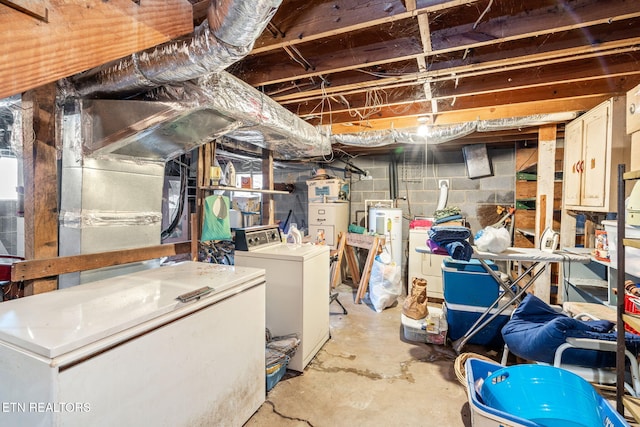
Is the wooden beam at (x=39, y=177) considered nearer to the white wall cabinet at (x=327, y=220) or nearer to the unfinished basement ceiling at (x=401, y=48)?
the unfinished basement ceiling at (x=401, y=48)

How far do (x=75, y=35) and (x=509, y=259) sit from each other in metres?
2.71

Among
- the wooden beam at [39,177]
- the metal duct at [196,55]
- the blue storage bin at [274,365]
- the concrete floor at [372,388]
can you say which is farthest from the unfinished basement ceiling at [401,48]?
the concrete floor at [372,388]

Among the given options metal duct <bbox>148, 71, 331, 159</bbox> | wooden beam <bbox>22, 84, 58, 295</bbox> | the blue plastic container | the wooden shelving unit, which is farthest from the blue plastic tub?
wooden beam <bbox>22, 84, 58, 295</bbox>

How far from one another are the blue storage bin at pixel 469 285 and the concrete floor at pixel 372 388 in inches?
17.3

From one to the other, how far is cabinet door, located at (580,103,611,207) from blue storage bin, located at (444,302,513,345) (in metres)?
1.16

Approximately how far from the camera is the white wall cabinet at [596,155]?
7.19ft

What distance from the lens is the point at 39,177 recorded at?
156cm

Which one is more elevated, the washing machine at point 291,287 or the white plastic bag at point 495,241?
the white plastic bag at point 495,241

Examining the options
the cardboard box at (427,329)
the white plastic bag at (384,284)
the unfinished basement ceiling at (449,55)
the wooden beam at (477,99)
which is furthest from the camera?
the white plastic bag at (384,284)

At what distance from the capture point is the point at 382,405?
6.16 ft

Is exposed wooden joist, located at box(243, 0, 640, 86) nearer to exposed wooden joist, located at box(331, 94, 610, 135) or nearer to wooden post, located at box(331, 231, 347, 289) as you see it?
exposed wooden joist, located at box(331, 94, 610, 135)

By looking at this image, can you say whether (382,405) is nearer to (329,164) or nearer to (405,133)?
(405,133)

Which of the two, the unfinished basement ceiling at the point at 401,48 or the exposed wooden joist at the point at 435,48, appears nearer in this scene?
the unfinished basement ceiling at the point at 401,48

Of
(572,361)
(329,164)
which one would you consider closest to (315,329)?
(572,361)
